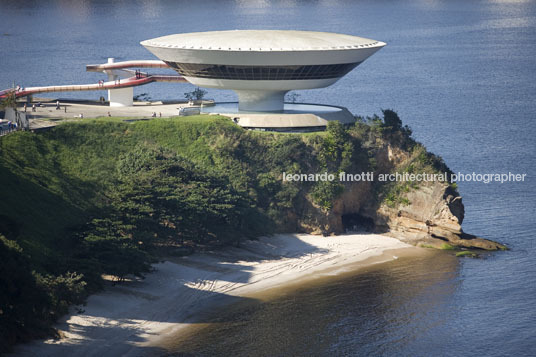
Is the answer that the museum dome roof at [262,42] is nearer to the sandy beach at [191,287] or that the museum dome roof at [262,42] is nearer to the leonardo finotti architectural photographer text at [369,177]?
the leonardo finotti architectural photographer text at [369,177]

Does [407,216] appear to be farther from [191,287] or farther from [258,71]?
[191,287]

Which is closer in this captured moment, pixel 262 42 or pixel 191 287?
pixel 191 287

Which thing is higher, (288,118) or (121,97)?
(121,97)

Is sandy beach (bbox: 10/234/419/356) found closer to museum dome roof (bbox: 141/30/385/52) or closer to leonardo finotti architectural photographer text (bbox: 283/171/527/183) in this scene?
leonardo finotti architectural photographer text (bbox: 283/171/527/183)

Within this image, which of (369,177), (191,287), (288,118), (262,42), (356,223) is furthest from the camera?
(288,118)

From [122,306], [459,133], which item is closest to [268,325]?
[122,306]

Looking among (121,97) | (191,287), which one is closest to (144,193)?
(191,287)
